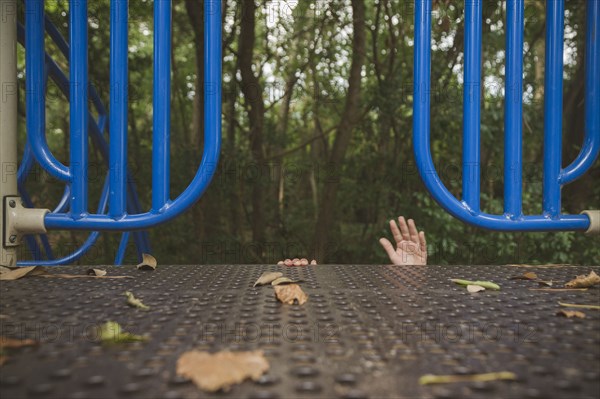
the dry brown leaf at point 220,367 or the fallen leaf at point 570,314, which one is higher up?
the fallen leaf at point 570,314

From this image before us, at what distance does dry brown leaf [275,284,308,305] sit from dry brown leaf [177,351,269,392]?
0.33 meters

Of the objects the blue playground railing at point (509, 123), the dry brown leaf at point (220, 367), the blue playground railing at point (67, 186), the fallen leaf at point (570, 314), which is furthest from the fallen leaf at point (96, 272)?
the fallen leaf at point (570, 314)

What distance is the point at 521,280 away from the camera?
1255 millimetres

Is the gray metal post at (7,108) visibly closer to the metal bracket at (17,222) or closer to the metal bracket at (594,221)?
the metal bracket at (17,222)

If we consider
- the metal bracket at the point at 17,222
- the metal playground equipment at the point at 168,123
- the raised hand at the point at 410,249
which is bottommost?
the raised hand at the point at 410,249

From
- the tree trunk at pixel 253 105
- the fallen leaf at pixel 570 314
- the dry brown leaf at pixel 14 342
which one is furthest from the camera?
the tree trunk at pixel 253 105

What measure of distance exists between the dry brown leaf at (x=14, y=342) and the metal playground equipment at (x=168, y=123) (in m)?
0.59

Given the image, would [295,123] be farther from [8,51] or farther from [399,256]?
[8,51]

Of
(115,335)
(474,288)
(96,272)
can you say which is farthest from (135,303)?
(474,288)

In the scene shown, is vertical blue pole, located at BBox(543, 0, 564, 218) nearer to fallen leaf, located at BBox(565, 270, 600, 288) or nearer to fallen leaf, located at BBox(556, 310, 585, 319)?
fallen leaf, located at BBox(565, 270, 600, 288)

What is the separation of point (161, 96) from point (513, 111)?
3.12 feet

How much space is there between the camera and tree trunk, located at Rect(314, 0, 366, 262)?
479 cm

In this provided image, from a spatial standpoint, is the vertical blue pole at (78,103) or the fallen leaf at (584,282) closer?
the fallen leaf at (584,282)

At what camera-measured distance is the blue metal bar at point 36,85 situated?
133 centimetres
